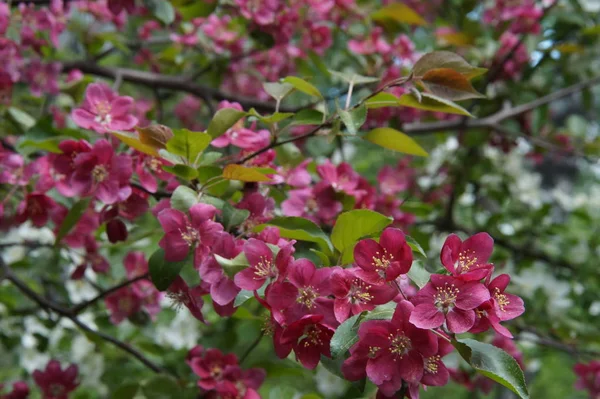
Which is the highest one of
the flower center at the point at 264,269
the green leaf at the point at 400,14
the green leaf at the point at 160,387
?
the flower center at the point at 264,269

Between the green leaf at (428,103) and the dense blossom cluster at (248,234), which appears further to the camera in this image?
the green leaf at (428,103)

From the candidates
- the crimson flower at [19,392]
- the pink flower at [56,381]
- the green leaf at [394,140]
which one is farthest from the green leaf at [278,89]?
the crimson flower at [19,392]

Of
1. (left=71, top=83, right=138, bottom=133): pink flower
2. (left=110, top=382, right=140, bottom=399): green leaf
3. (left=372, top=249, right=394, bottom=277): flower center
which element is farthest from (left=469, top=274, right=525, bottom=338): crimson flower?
(left=110, top=382, right=140, bottom=399): green leaf

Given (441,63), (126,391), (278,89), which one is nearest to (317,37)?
(278,89)

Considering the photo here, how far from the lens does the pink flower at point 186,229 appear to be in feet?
2.63

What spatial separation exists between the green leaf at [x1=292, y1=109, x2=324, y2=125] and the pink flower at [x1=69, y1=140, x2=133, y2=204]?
0.24 metres

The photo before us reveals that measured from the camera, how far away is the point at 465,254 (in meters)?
0.75

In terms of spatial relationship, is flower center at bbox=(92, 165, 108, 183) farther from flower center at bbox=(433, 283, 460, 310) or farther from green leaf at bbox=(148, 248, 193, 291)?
flower center at bbox=(433, 283, 460, 310)

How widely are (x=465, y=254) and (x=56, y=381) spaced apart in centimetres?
93

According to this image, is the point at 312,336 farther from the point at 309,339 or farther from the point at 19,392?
the point at 19,392

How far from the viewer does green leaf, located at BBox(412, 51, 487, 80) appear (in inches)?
34.6

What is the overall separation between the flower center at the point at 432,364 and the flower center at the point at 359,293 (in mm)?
89

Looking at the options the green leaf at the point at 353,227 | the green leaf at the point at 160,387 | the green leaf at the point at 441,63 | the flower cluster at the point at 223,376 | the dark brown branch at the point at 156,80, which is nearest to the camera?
the green leaf at the point at 353,227

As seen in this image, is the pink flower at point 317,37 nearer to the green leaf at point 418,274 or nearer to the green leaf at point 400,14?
the green leaf at point 400,14
